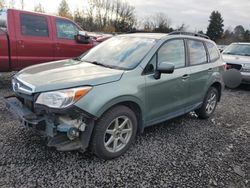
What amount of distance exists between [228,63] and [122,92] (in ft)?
23.0

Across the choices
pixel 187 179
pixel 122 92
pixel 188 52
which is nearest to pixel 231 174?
pixel 187 179

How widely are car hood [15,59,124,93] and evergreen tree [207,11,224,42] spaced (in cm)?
5190

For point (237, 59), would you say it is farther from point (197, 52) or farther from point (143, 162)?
point (143, 162)

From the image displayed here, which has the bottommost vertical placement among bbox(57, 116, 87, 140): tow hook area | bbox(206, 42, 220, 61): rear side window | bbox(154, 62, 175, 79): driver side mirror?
bbox(57, 116, 87, 140): tow hook area

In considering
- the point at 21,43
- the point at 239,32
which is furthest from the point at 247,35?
the point at 21,43

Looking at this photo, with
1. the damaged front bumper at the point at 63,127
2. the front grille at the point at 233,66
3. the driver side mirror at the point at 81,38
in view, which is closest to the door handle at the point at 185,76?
the damaged front bumper at the point at 63,127

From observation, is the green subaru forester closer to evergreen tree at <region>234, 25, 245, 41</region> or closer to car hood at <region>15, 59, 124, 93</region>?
car hood at <region>15, 59, 124, 93</region>

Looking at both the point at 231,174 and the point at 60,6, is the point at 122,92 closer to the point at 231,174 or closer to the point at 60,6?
the point at 231,174

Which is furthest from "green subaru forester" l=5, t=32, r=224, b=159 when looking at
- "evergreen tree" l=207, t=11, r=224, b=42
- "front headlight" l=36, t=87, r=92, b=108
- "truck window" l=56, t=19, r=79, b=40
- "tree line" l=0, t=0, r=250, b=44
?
"evergreen tree" l=207, t=11, r=224, b=42

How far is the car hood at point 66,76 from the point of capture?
292 cm

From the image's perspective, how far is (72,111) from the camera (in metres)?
2.80

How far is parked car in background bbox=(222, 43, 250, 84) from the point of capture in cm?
855

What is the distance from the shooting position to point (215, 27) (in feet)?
168

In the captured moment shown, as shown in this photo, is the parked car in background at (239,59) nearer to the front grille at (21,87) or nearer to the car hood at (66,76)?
the car hood at (66,76)
